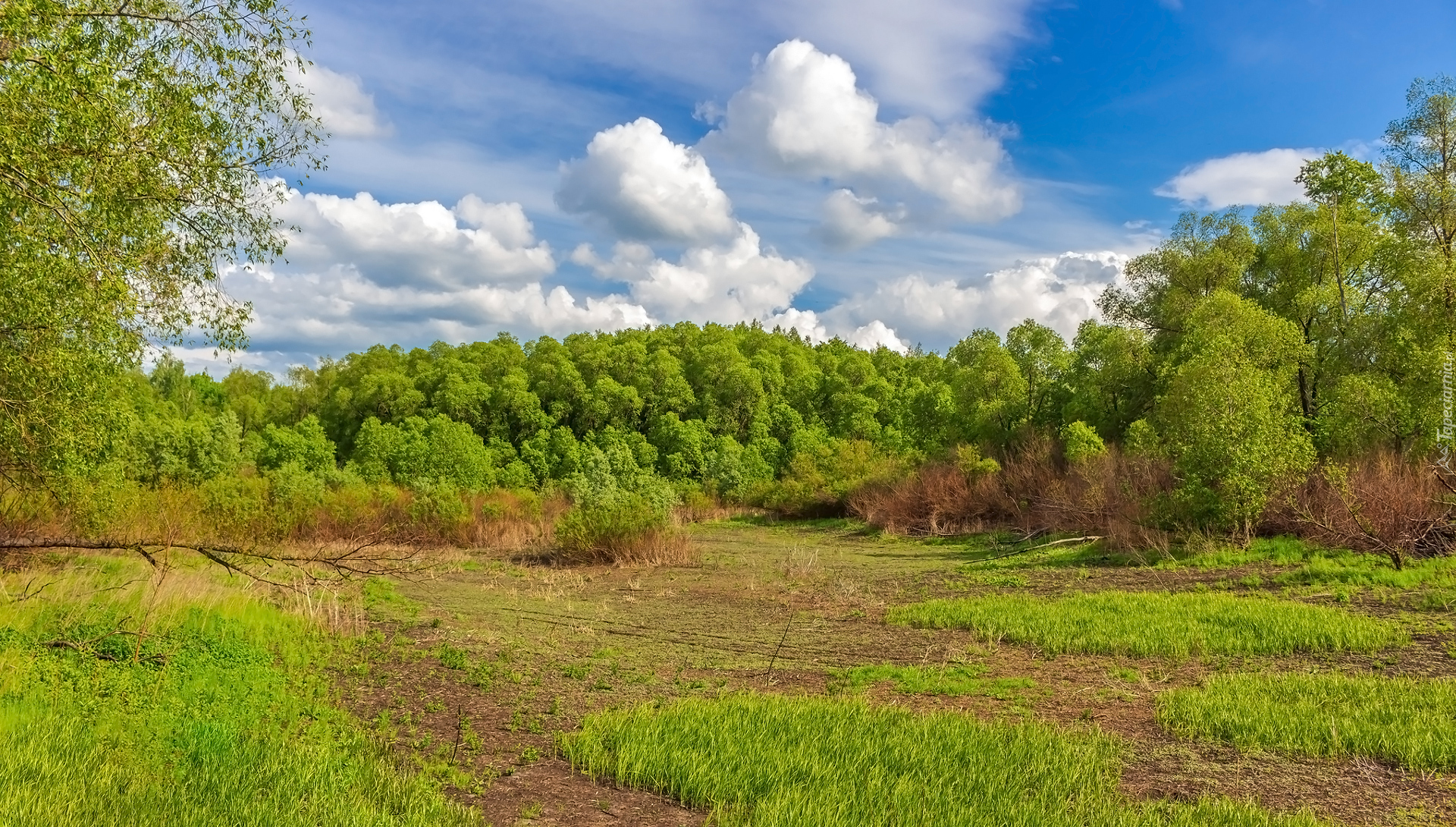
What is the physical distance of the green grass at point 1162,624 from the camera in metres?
10.5

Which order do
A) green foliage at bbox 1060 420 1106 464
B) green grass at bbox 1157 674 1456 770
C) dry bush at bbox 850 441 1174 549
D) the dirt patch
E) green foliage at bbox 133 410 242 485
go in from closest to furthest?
1. the dirt patch
2. green grass at bbox 1157 674 1456 770
3. dry bush at bbox 850 441 1174 549
4. green foliage at bbox 1060 420 1106 464
5. green foliage at bbox 133 410 242 485

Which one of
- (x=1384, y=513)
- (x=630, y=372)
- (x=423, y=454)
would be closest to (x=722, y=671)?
(x=1384, y=513)

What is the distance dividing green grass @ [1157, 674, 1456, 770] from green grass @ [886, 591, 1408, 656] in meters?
1.70

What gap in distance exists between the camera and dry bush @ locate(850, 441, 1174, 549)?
21438 millimetres

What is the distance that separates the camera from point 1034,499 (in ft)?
92.3

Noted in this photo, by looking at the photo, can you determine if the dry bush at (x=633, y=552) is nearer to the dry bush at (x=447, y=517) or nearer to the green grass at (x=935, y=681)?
the dry bush at (x=447, y=517)

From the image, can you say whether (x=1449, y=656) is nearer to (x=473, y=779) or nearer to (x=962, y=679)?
(x=962, y=679)

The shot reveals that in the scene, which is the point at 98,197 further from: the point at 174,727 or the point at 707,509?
the point at 707,509

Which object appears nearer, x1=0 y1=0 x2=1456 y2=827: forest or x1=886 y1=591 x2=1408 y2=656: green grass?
x1=0 y1=0 x2=1456 y2=827: forest

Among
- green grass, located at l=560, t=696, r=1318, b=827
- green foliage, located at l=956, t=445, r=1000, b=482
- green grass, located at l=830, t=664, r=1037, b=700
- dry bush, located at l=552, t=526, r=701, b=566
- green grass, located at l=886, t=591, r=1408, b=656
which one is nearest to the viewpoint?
green grass, located at l=560, t=696, r=1318, b=827

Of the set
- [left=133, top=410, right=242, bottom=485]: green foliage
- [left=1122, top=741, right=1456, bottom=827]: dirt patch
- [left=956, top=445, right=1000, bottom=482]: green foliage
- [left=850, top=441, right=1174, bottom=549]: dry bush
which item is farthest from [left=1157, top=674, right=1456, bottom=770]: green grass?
[left=133, top=410, right=242, bottom=485]: green foliage

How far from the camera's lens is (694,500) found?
144 feet

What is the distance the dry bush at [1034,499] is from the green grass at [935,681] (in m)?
11.2

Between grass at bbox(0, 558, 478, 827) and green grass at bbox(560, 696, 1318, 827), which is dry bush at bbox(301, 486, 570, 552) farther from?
green grass at bbox(560, 696, 1318, 827)
